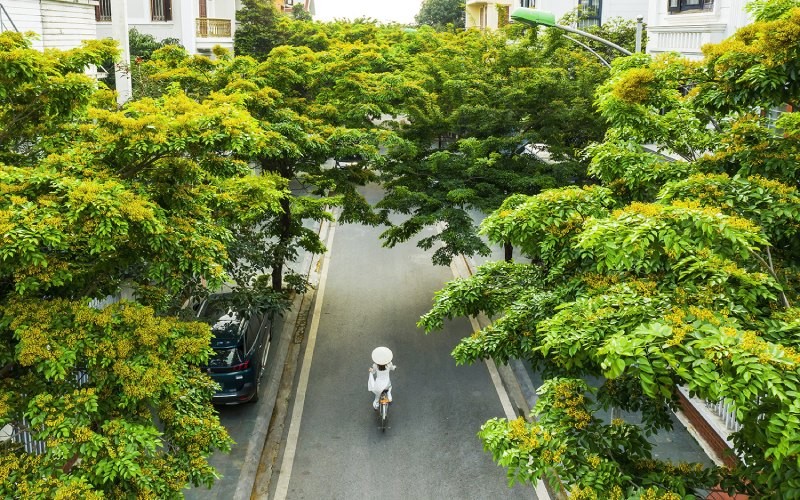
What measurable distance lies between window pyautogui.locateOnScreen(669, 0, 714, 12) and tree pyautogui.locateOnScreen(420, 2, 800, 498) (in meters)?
8.49

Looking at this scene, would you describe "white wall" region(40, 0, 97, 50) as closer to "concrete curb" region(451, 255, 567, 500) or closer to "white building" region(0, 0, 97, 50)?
"white building" region(0, 0, 97, 50)

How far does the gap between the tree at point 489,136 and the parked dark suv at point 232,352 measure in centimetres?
457

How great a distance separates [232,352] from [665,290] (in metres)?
8.79

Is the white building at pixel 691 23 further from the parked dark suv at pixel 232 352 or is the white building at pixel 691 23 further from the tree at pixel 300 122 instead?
the parked dark suv at pixel 232 352

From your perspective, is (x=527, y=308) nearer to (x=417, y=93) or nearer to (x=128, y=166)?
(x=128, y=166)

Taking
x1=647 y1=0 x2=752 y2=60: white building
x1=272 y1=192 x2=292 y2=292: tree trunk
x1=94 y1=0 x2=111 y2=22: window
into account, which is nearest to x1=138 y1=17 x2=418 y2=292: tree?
x1=272 y1=192 x2=292 y2=292: tree trunk

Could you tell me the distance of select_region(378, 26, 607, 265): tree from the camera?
600 inches

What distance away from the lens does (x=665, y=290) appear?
570 centimetres

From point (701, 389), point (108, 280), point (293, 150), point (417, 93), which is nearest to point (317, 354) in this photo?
point (293, 150)

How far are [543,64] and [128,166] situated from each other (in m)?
12.3

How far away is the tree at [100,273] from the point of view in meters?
6.00

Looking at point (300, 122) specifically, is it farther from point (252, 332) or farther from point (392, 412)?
point (392, 412)

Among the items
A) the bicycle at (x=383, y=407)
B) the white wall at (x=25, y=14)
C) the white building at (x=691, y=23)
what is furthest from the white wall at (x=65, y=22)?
the white building at (x=691, y=23)

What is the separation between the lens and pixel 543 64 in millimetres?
17359
